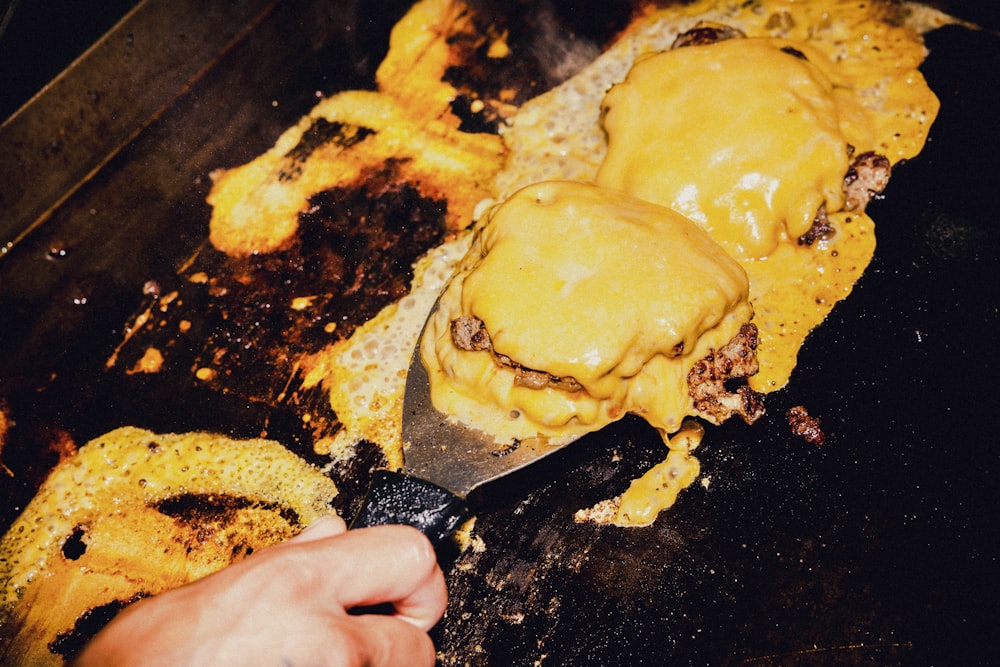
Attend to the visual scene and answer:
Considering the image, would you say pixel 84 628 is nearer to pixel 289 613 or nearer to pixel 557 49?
pixel 289 613

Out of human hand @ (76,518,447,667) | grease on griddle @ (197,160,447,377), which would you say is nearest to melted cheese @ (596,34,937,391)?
grease on griddle @ (197,160,447,377)

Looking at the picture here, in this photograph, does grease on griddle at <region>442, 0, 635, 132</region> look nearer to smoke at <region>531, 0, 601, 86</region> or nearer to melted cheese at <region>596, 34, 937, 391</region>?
smoke at <region>531, 0, 601, 86</region>

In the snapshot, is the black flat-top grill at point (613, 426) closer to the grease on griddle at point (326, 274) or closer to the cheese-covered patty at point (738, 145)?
the grease on griddle at point (326, 274)

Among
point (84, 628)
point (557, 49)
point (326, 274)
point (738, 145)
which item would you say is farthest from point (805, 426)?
point (84, 628)

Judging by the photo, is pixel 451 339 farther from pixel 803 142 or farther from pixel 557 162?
pixel 803 142

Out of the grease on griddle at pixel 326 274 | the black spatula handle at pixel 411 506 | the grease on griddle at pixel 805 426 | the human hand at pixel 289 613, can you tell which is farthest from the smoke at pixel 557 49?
the human hand at pixel 289 613
